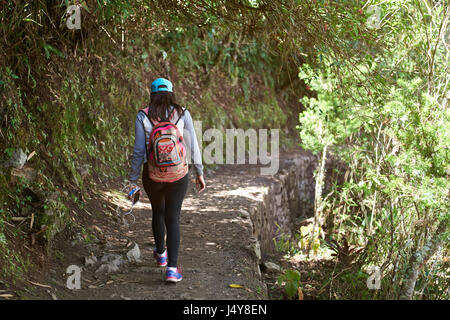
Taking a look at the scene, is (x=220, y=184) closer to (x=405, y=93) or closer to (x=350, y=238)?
(x=350, y=238)

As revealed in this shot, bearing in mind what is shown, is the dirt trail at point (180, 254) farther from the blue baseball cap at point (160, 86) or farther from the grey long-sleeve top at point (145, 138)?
the blue baseball cap at point (160, 86)

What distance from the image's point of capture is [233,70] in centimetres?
1402

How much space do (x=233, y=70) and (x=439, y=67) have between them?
8.77 metres

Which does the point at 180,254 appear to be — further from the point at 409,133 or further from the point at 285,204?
the point at 285,204

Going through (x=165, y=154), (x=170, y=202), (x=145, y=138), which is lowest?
(x=170, y=202)

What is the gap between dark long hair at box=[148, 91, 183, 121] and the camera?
169 inches

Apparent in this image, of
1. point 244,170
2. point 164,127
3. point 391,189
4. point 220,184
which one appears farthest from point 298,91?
point 164,127

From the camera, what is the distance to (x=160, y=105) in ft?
14.1

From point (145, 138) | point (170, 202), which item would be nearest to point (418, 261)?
point (170, 202)

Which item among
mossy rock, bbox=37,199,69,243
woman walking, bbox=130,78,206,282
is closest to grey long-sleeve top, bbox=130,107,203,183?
woman walking, bbox=130,78,206,282

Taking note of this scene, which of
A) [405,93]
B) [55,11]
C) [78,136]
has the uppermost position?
[55,11]

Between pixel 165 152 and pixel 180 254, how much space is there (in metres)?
1.67

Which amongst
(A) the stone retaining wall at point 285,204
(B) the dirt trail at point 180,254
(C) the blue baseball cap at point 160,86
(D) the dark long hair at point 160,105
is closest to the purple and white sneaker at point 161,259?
(B) the dirt trail at point 180,254

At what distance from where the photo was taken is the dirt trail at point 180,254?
14.4ft
